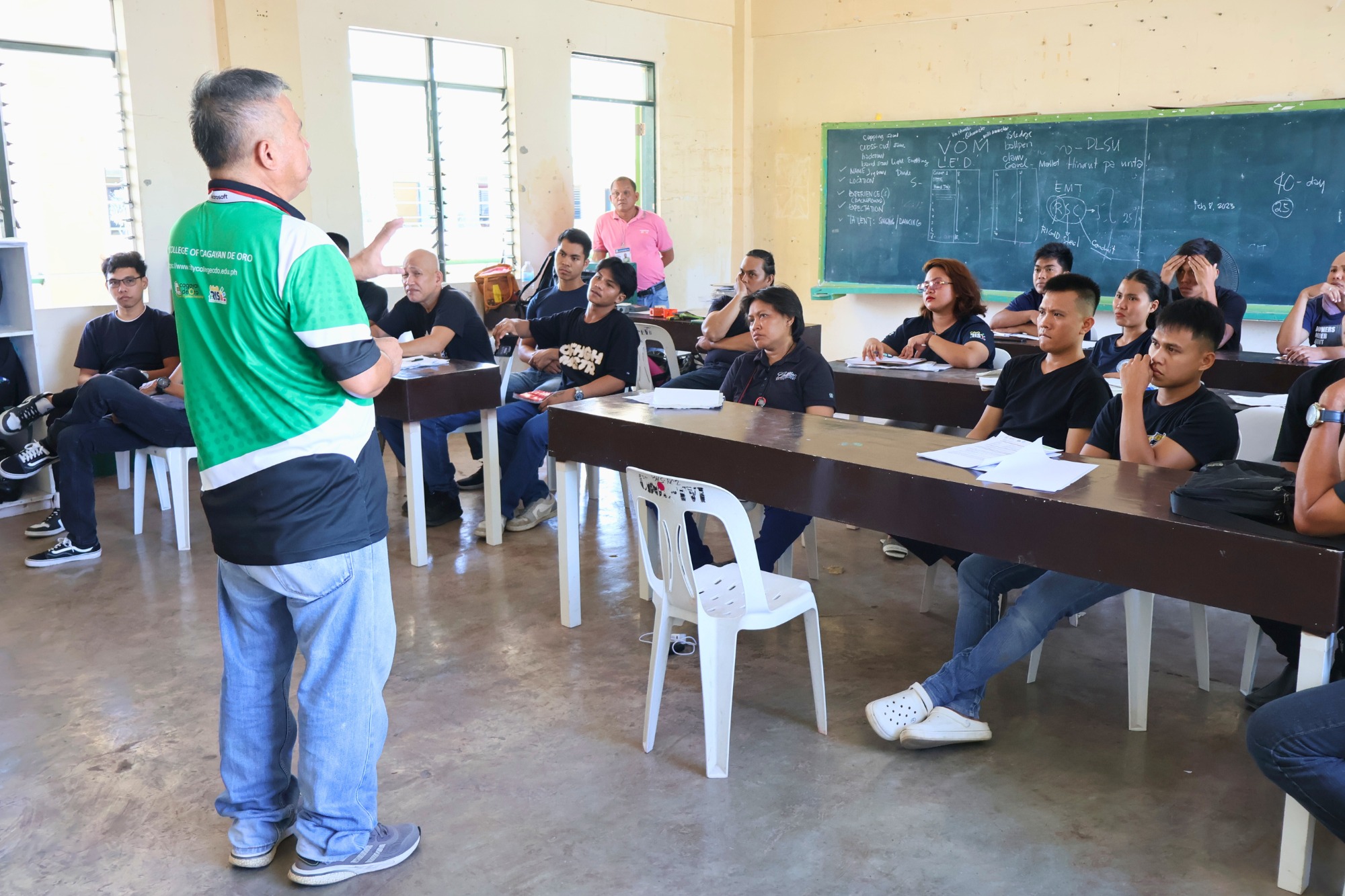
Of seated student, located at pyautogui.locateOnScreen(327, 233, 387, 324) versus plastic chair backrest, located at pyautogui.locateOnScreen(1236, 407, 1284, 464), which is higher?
seated student, located at pyautogui.locateOnScreen(327, 233, 387, 324)

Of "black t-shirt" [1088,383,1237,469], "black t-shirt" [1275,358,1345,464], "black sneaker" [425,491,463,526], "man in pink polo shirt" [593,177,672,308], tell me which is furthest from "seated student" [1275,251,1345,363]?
"man in pink polo shirt" [593,177,672,308]

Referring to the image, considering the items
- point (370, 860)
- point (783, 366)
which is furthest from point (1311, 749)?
point (783, 366)

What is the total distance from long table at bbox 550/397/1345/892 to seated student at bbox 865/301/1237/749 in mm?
231

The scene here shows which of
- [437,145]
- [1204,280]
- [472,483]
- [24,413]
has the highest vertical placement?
[437,145]

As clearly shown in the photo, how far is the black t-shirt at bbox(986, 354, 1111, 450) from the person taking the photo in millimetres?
3049

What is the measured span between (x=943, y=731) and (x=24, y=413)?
4.03 m

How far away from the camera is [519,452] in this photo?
4.39m

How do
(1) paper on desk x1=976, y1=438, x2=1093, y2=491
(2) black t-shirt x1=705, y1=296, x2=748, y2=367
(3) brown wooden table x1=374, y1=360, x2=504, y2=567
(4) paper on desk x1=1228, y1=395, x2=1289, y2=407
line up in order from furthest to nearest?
Result: (2) black t-shirt x1=705, y1=296, x2=748, y2=367
(3) brown wooden table x1=374, y1=360, x2=504, y2=567
(4) paper on desk x1=1228, y1=395, x2=1289, y2=407
(1) paper on desk x1=976, y1=438, x2=1093, y2=491

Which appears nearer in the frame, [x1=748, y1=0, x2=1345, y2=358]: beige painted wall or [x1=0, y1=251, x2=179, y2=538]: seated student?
[x1=0, y1=251, x2=179, y2=538]: seated student

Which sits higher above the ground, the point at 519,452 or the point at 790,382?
the point at 790,382

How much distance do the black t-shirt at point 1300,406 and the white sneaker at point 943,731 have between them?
38.0 inches

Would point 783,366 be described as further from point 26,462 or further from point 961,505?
point 26,462

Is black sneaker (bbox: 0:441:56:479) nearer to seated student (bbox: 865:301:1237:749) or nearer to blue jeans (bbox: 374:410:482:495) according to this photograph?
blue jeans (bbox: 374:410:482:495)

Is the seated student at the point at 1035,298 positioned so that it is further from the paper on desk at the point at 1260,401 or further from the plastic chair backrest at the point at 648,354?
the plastic chair backrest at the point at 648,354
